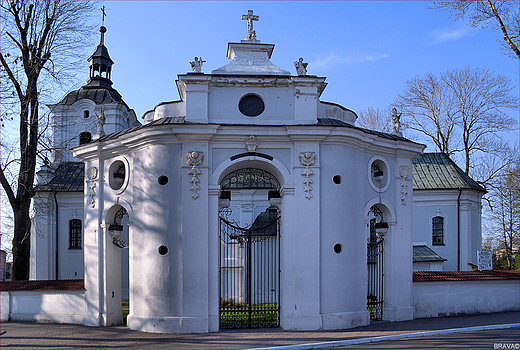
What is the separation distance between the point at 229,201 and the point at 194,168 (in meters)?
1.67

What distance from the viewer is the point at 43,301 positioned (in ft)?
56.1

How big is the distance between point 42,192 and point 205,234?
18.6m

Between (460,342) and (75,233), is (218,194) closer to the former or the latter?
(460,342)

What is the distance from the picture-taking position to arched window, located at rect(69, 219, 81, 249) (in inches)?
1169

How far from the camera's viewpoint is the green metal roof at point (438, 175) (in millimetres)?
30781

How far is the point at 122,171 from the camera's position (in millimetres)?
17266

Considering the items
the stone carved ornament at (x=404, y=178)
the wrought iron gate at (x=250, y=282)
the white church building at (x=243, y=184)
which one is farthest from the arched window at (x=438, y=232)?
the stone carved ornament at (x=404, y=178)

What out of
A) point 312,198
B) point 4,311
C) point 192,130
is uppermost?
point 192,130

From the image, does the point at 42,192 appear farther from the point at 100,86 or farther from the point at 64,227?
the point at 100,86

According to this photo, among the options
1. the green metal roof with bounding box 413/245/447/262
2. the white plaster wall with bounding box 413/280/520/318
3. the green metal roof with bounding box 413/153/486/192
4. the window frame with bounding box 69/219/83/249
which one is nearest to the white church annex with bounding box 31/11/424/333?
the white plaster wall with bounding box 413/280/520/318

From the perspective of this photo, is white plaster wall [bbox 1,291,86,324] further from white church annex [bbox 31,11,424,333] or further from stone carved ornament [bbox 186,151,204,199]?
stone carved ornament [bbox 186,151,204,199]

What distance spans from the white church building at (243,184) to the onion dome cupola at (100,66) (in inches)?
851

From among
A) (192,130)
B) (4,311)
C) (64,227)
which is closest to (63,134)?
(64,227)

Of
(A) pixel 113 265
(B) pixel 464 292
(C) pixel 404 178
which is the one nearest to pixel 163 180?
(A) pixel 113 265
